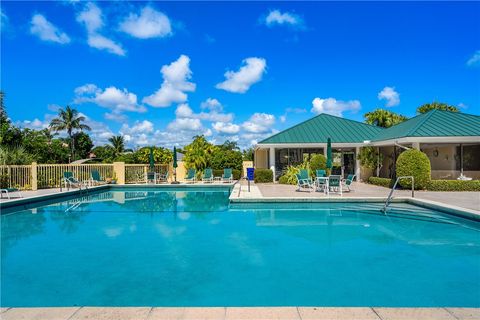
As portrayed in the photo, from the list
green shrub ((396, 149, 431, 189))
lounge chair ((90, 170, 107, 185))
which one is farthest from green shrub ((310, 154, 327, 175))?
lounge chair ((90, 170, 107, 185))

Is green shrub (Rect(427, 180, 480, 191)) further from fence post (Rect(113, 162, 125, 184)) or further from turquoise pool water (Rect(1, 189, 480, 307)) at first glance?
fence post (Rect(113, 162, 125, 184))

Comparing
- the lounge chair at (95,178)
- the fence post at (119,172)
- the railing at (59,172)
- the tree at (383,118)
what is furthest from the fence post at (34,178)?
the tree at (383,118)

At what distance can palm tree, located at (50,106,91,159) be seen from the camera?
49.4 metres

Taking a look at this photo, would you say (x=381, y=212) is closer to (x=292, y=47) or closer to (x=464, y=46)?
(x=292, y=47)

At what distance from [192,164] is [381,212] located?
55.2ft

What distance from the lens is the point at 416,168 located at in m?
15.3

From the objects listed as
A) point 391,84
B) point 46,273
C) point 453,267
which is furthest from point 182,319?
point 391,84

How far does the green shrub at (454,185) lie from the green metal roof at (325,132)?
6560 millimetres

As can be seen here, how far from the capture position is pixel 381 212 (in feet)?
37.0

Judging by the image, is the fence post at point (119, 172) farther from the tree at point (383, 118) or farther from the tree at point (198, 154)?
the tree at point (383, 118)

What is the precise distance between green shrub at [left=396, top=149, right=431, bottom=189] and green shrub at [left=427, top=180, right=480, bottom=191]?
448 mm

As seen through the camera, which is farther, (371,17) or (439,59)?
(439,59)

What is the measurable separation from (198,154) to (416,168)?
15733 millimetres

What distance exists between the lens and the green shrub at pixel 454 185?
1541 centimetres
